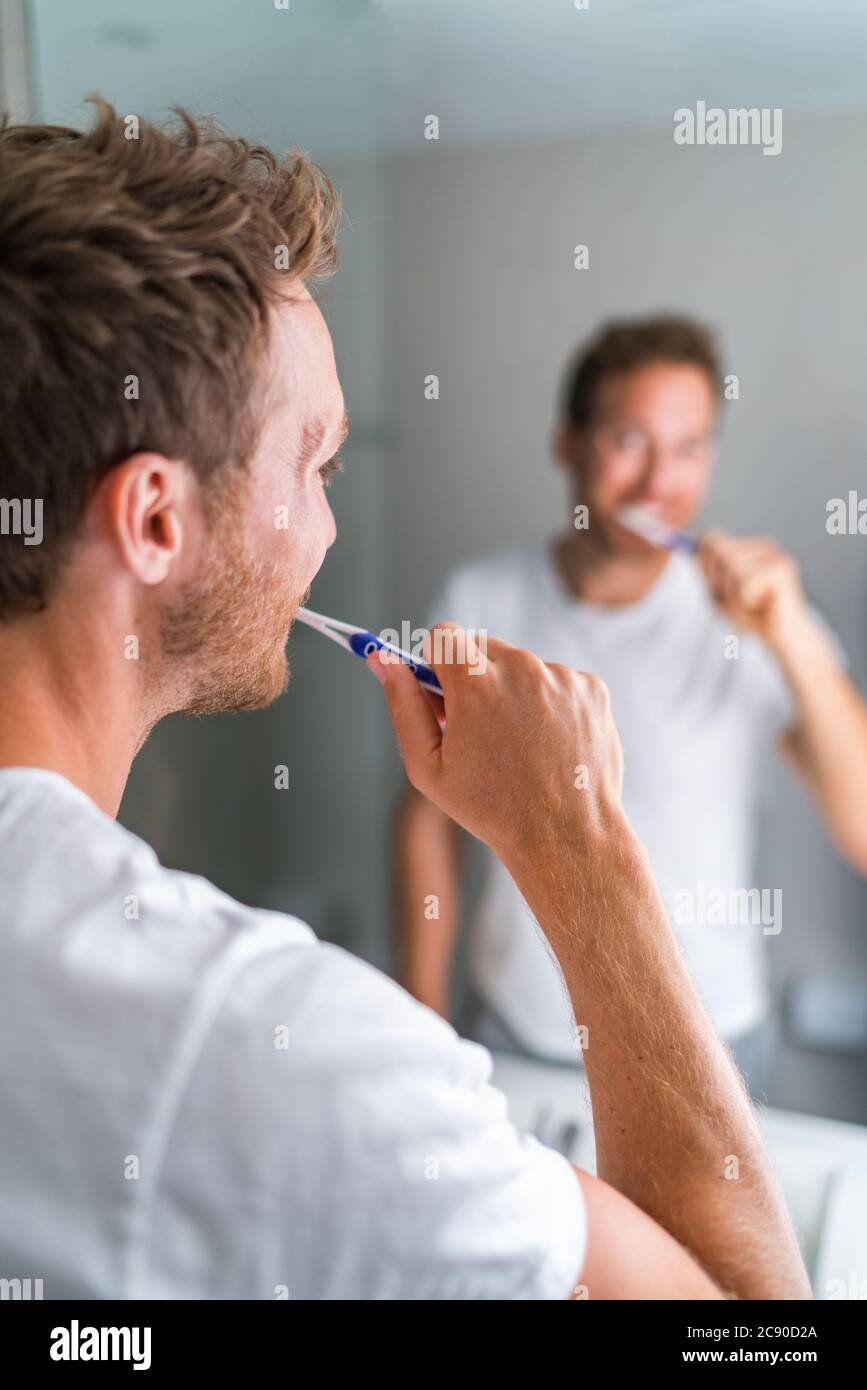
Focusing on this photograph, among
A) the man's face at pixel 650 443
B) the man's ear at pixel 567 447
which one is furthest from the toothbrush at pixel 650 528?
the man's ear at pixel 567 447

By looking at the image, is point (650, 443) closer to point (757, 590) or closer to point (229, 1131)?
point (757, 590)

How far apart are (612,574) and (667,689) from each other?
0.17 meters

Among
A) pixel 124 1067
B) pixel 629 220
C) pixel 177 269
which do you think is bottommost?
pixel 124 1067

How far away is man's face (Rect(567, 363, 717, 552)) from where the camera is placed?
132cm

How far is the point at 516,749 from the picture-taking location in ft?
1.78

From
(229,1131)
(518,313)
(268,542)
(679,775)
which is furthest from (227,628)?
(518,313)

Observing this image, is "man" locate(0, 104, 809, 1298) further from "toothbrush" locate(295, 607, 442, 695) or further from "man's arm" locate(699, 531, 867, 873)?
"man's arm" locate(699, 531, 867, 873)

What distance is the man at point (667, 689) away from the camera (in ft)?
4.12

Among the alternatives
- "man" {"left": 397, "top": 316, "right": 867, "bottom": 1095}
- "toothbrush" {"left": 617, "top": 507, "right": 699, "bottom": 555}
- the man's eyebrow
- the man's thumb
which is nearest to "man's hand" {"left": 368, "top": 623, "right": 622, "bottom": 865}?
the man's thumb

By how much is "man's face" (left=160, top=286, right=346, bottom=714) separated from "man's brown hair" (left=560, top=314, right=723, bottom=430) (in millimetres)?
864

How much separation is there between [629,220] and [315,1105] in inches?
54.3
